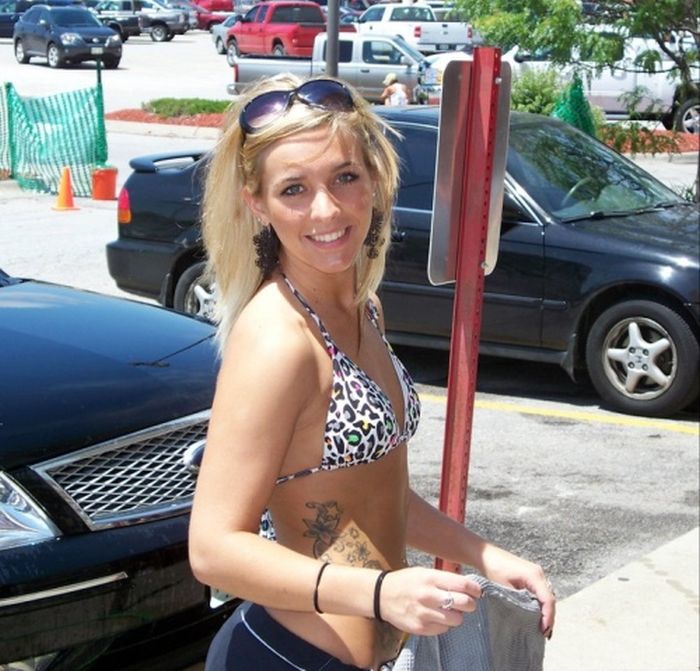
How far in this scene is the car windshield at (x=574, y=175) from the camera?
8.15 m

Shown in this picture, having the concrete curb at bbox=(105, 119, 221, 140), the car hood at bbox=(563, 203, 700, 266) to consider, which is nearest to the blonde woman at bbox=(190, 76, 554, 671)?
the concrete curb at bbox=(105, 119, 221, 140)

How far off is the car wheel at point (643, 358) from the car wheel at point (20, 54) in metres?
3.85

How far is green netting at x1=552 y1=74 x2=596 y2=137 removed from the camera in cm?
1252

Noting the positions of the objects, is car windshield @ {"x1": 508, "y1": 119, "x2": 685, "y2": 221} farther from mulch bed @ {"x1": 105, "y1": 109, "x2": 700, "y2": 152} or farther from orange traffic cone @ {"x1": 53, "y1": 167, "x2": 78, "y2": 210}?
orange traffic cone @ {"x1": 53, "y1": 167, "x2": 78, "y2": 210}

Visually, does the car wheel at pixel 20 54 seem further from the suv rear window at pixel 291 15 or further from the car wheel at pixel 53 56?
the suv rear window at pixel 291 15

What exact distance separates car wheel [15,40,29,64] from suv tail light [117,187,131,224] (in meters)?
3.24

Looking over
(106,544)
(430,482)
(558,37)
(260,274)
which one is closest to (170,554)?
Result: (106,544)

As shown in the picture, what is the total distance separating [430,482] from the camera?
654cm

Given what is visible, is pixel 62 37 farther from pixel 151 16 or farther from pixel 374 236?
pixel 374 236

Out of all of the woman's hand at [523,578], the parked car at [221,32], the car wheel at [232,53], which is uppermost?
the parked car at [221,32]

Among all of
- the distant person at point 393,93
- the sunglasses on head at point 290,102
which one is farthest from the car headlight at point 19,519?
the distant person at point 393,93

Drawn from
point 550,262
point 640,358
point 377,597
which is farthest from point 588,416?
point 377,597

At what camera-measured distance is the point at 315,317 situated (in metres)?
2.28

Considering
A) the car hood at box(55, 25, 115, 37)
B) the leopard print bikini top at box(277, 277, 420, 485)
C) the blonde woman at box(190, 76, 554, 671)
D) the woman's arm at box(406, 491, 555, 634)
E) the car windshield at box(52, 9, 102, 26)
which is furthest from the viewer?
the car hood at box(55, 25, 115, 37)
